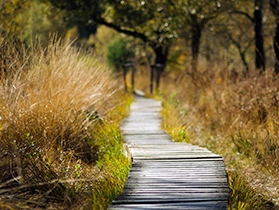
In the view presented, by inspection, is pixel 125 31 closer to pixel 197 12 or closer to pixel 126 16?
pixel 126 16

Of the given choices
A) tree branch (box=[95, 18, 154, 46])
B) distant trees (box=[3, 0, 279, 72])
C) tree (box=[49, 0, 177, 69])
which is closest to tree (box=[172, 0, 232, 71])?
distant trees (box=[3, 0, 279, 72])

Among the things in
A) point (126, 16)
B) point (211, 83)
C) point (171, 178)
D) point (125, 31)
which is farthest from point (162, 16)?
point (171, 178)

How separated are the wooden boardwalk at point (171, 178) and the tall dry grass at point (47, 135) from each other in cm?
46

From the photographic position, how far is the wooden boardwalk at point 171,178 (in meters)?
4.14

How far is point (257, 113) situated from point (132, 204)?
3975mm

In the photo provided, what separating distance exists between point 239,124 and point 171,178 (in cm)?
316

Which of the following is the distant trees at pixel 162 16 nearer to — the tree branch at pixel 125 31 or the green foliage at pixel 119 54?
the tree branch at pixel 125 31

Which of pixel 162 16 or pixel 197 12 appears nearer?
pixel 197 12

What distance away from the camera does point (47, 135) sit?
606cm

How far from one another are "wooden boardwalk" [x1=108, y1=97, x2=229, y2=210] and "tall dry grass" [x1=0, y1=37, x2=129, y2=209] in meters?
0.46

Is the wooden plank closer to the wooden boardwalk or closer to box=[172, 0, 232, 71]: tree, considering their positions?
the wooden boardwalk

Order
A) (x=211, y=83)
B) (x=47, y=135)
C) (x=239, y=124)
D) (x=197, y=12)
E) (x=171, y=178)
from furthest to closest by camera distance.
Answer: (x=197, y=12) → (x=211, y=83) → (x=239, y=124) → (x=47, y=135) → (x=171, y=178)

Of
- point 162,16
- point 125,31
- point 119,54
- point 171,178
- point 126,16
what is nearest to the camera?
point 171,178

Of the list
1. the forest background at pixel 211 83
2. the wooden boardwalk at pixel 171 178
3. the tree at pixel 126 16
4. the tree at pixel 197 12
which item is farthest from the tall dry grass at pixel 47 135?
the tree at pixel 126 16
